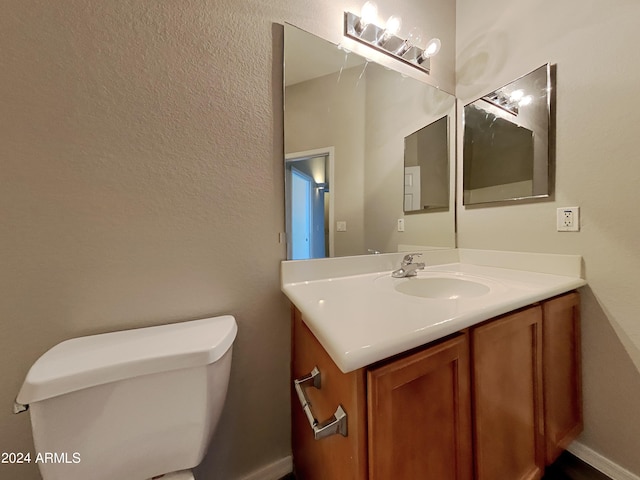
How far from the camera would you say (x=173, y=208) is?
0.75 m

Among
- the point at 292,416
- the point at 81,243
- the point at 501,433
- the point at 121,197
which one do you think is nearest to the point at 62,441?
the point at 81,243

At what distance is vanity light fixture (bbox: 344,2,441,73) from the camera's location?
104 centimetres

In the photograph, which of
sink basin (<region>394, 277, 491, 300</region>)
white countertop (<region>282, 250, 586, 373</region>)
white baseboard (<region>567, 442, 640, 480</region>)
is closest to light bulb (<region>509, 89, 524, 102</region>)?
white countertop (<region>282, 250, 586, 373</region>)

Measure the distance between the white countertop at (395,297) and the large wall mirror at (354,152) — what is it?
91 millimetres

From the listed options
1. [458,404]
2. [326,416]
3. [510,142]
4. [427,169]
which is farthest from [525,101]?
[326,416]

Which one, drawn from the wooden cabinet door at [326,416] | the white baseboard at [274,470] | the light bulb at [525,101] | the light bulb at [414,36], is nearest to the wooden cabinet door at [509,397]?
the wooden cabinet door at [326,416]

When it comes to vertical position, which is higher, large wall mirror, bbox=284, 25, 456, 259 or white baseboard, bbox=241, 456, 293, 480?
large wall mirror, bbox=284, 25, 456, 259

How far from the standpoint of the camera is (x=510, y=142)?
1169 mm

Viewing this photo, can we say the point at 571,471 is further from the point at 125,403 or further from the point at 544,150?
the point at 125,403

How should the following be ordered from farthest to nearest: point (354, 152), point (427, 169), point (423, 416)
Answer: point (427, 169)
point (354, 152)
point (423, 416)

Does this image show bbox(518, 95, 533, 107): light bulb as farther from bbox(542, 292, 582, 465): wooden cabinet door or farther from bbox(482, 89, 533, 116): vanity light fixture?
bbox(542, 292, 582, 465): wooden cabinet door

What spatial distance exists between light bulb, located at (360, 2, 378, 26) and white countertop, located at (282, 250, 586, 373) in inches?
43.2

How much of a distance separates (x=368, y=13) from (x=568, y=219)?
1.26m

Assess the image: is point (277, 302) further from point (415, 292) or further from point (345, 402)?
point (415, 292)
